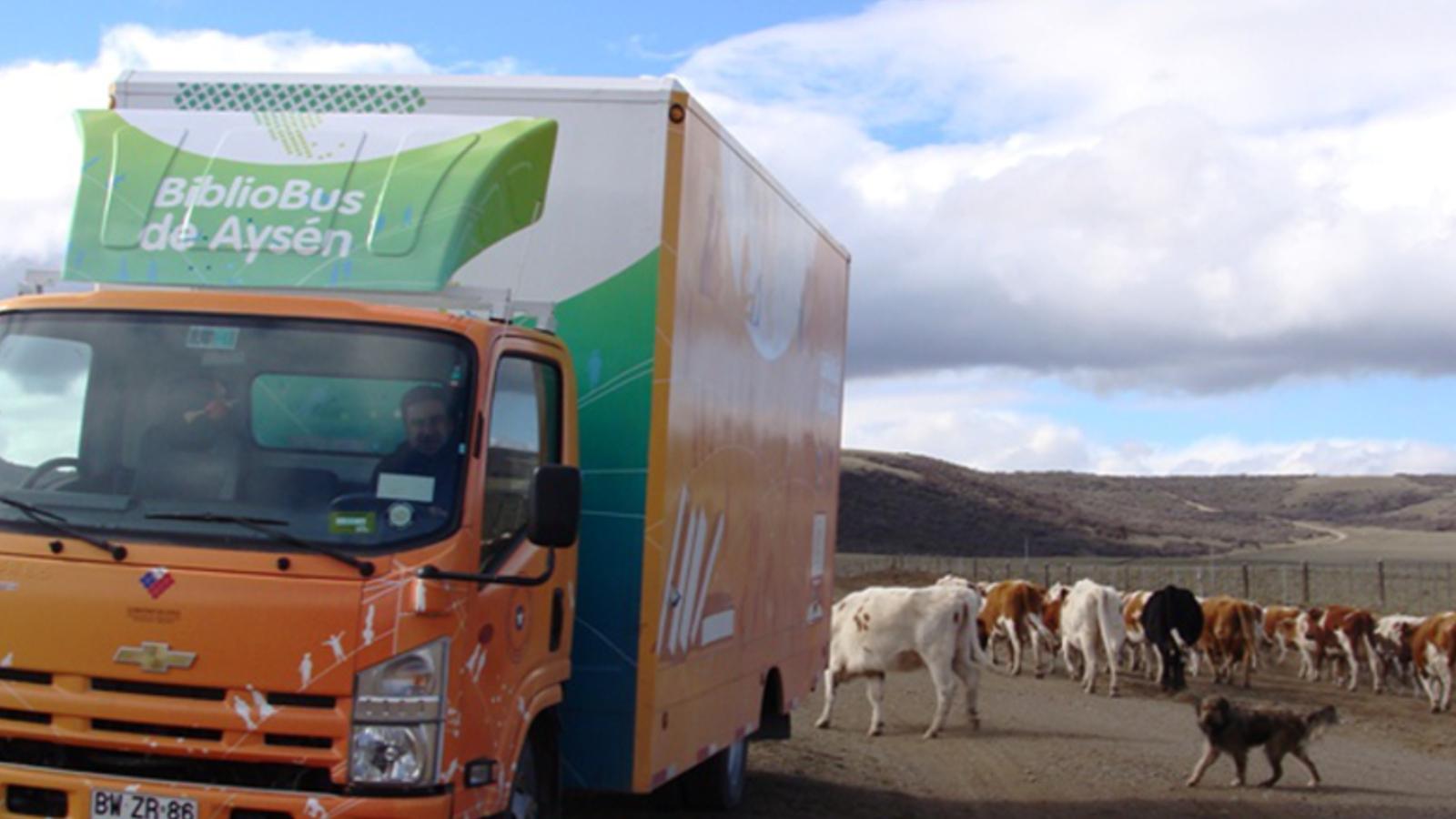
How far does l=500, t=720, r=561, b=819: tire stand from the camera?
7512 millimetres

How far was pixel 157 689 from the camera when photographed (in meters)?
6.36

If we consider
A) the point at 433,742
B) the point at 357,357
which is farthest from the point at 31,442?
the point at 433,742

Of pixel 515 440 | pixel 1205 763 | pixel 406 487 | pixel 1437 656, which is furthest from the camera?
pixel 1437 656

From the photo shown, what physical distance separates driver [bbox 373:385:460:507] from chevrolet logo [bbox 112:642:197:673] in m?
0.90

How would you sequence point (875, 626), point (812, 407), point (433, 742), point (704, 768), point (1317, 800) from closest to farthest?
1. point (433, 742)
2. point (704, 768)
3. point (812, 407)
4. point (1317, 800)
5. point (875, 626)

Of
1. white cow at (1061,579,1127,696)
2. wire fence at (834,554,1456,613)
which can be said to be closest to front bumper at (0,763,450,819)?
white cow at (1061,579,1127,696)

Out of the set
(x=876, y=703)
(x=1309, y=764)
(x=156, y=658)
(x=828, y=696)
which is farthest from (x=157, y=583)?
(x=828, y=696)

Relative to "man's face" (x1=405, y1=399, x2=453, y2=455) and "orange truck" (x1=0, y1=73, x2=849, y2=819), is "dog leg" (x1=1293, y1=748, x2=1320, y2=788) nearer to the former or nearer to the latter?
"orange truck" (x1=0, y1=73, x2=849, y2=819)

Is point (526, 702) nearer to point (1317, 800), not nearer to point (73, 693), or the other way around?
point (73, 693)

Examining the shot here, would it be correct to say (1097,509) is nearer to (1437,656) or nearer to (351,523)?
(1437,656)

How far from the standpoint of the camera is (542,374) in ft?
25.0

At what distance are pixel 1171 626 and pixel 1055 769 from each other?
12.1 metres

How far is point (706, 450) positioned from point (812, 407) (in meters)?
3.49

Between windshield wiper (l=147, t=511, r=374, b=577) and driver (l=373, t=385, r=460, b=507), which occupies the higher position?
driver (l=373, t=385, r=460, b=507)
